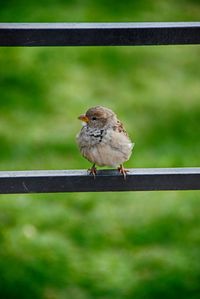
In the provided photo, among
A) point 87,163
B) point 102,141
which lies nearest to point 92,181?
point 102,141

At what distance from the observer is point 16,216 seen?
5.56 metres

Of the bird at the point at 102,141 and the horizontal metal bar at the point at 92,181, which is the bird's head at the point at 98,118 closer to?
the bird at the point at 102,141

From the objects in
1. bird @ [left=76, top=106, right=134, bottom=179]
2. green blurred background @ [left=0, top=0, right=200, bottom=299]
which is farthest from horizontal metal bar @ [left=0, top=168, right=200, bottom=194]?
green blurred background @ [left=0, top=0, right=200, bottom=299]

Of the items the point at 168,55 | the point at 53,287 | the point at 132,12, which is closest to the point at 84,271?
the point at 53,287

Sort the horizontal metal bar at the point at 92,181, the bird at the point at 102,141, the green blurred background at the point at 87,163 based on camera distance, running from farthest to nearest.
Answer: the green blurred background at the point at 87,163 → the bird at the point at 102,141 → the horizontal metal bar at the point at 92,181

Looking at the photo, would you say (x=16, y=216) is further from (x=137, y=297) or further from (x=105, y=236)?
(x=137, y=297)

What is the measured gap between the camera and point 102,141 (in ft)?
13.4

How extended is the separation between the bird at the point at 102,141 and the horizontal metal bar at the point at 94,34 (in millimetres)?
1095

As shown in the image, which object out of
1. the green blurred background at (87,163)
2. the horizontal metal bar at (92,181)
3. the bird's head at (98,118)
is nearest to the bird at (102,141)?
the bird's head at (98,118)

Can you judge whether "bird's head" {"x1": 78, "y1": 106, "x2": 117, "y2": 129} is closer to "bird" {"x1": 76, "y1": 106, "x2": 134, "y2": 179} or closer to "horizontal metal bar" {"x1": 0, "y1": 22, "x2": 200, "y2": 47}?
"bird" {"x1": 76, "y1": 106, "x2": 134, "y2": 179}

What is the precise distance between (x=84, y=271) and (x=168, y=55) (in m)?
2.64

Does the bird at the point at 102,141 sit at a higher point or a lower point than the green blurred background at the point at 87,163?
lower

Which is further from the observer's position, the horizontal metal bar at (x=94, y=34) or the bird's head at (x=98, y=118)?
the bird's head at (x=98, y=118)

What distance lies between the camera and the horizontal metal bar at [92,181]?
3082 millimetres
